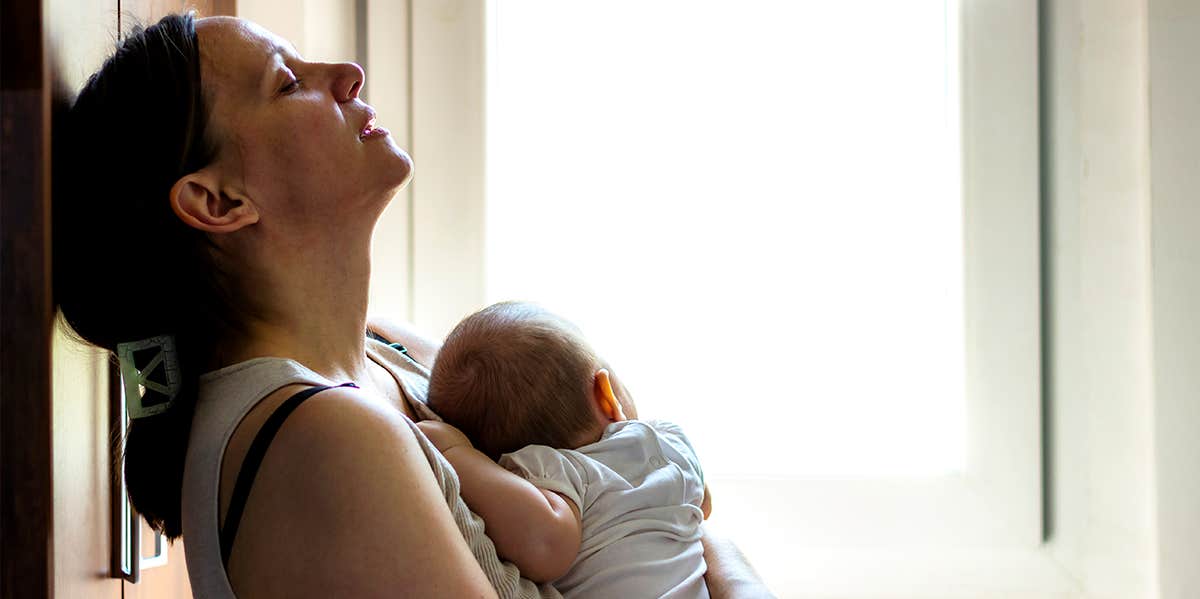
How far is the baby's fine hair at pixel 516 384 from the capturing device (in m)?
1.11

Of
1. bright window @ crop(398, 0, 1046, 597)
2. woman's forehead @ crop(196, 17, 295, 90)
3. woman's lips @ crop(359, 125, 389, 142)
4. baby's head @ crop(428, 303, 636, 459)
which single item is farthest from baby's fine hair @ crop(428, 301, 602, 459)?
bright window @ crop(398, 0, 1046, 597)

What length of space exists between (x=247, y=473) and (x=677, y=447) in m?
0.51

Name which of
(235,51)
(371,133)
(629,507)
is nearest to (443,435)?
(629,507)

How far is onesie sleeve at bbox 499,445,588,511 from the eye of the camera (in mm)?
1029

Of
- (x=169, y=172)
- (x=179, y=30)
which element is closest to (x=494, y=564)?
(x=169, y=172)

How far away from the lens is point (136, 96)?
91 cm

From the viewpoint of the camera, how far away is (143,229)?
924 millimetres

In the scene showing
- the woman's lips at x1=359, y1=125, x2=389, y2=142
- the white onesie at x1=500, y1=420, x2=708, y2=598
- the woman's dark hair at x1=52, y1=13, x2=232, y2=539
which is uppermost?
the woman's lips at x1=359, y1=125, x2=389, y2=142

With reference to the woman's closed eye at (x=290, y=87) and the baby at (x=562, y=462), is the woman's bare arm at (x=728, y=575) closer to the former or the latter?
the baby at (x=562, y=462)

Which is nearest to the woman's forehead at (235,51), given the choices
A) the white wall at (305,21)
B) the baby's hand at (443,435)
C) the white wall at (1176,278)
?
the baby's hand at (443,435)

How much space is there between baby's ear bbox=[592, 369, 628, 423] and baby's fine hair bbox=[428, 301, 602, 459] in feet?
0.04

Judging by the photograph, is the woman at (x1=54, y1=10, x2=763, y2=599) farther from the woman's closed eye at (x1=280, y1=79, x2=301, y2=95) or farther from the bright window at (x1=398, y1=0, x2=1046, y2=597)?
the bright window at (x1=398, y1=0, x2=1046, y2=597)

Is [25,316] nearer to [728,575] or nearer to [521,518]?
[521,518]

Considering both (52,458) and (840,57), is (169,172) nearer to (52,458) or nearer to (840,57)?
(52,458)
